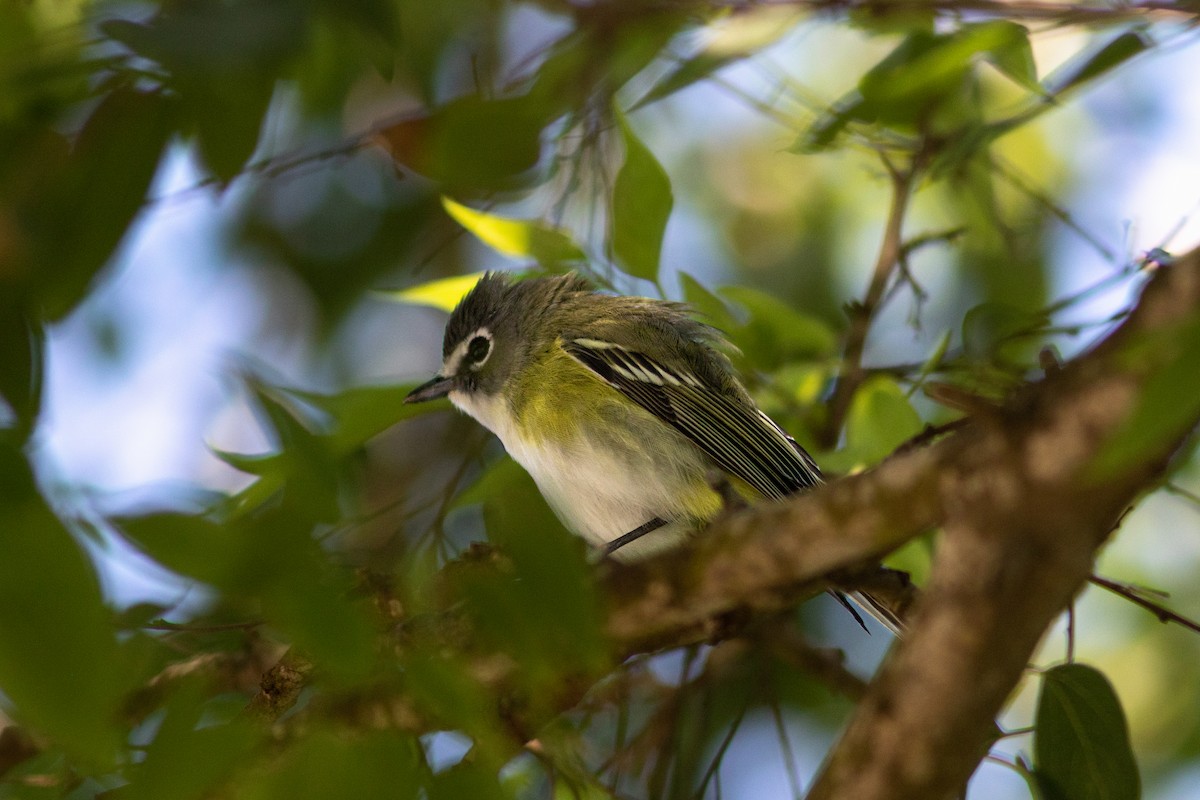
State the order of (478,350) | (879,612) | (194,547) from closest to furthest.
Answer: (194,547) < (879,612) < (478,350)

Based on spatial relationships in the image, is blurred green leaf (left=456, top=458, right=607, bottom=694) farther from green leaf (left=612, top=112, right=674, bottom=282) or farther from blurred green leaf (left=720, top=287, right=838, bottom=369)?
blurred green leaf (left=720, top=287, right=838, bottom=369)

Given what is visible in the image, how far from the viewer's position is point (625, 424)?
10.2 ft

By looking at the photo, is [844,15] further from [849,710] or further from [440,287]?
[849,710]

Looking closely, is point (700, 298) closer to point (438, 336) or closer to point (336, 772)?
point (336, 772)

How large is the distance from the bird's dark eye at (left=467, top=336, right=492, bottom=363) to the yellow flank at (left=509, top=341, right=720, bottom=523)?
1.10 feet

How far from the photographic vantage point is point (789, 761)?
2484 millimetres

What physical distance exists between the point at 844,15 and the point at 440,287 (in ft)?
3.90

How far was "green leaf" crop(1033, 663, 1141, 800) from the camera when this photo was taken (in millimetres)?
1851

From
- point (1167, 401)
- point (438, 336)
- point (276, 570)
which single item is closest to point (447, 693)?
point (276, 570)

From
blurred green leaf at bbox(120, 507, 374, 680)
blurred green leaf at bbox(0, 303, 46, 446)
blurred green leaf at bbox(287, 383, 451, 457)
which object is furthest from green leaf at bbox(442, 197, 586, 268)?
blurred green leaf at bbox(120, 507, 374, 680)

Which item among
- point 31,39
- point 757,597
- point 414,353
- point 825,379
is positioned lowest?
point 414,353

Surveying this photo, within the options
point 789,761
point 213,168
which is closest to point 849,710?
point 789,761

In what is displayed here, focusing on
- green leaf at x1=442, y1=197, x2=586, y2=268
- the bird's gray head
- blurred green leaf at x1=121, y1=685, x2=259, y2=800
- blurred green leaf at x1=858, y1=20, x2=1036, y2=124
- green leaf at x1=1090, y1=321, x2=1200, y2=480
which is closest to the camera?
green leaf at x1=1090, y1=321, x2=1200, y2=480

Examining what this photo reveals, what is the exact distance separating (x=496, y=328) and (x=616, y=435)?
28.7 inches
